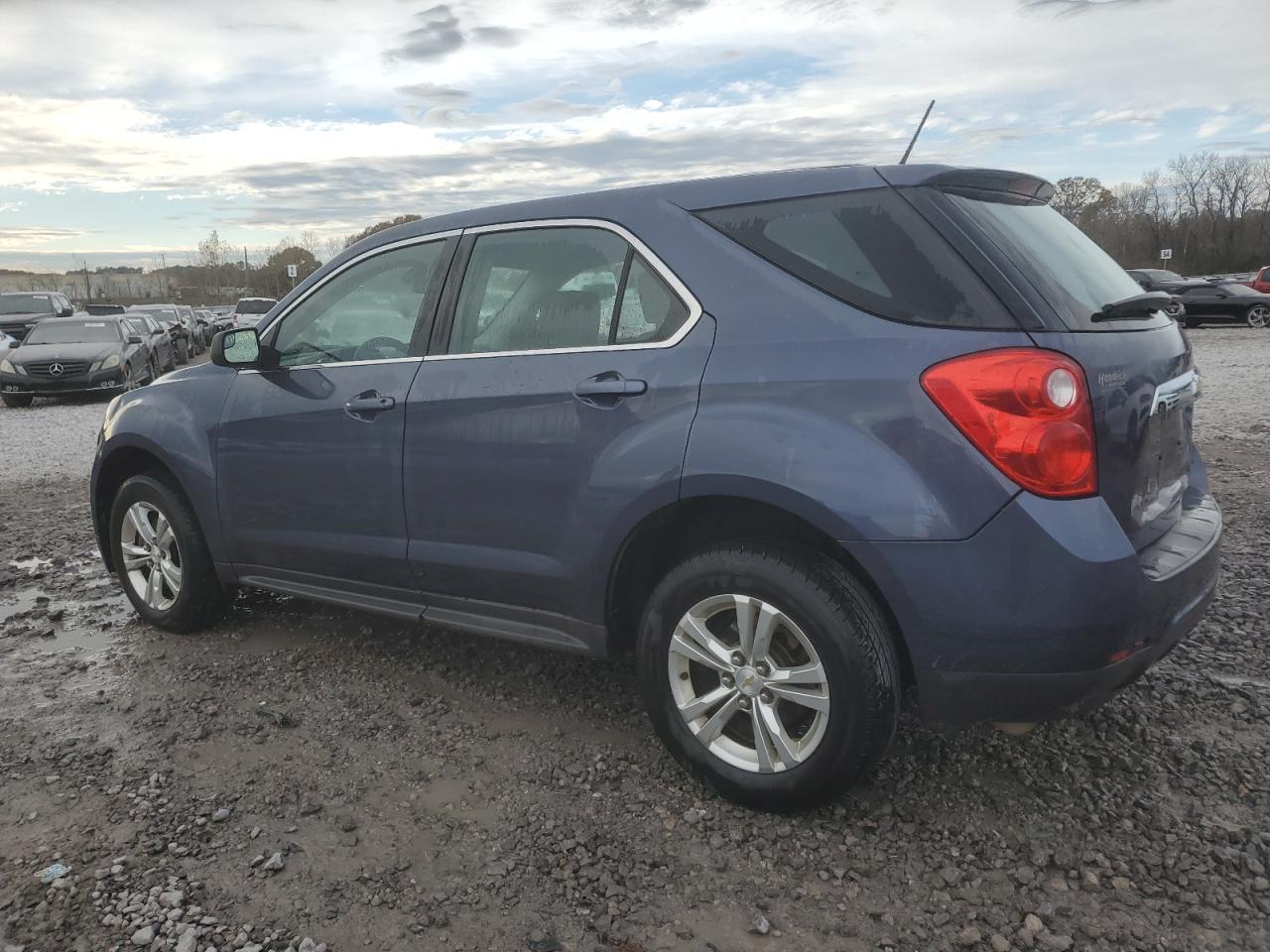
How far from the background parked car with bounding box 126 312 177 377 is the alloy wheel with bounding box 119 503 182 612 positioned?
1522cm

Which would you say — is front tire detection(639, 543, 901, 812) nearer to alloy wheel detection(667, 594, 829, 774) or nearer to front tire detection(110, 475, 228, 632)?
alloy wheel detection(667, 594, 829, 774)

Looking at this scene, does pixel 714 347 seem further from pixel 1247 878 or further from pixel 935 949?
pixel 1247 878

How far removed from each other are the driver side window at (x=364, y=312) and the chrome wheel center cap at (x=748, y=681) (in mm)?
1702

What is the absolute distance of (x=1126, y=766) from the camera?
10.0 ft

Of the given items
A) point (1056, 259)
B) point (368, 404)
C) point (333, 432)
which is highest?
point (1056, 259)

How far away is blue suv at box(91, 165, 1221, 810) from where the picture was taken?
8.00 ft

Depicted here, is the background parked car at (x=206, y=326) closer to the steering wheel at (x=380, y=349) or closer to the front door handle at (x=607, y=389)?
the steering wheel at (x=380, y=349)

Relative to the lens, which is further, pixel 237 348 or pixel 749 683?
pixel 237 348

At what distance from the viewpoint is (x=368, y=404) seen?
11.8 ft

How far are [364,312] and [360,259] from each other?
23 centimetres

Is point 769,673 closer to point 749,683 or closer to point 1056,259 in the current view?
point 749,683

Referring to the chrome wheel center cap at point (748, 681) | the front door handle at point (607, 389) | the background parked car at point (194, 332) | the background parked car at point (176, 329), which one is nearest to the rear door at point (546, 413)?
the front door handle at point (607, 389)

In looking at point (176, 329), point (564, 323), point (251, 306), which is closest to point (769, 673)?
point (564, 323)

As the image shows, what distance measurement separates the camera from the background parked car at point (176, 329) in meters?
24.5
